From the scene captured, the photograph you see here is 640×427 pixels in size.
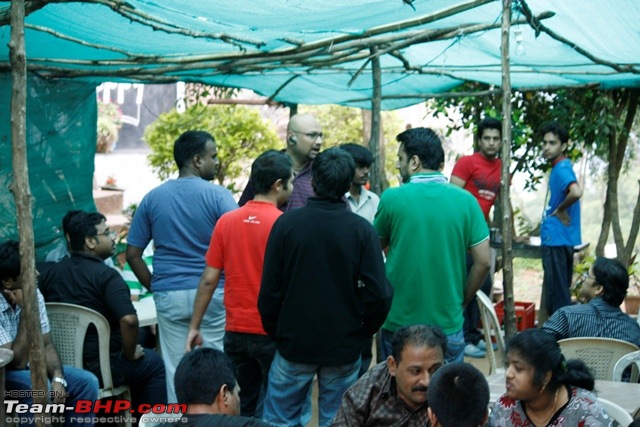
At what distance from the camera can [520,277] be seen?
13242mm

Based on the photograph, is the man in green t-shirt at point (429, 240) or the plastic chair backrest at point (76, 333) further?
the plastic chair backrest at point (76, 333)

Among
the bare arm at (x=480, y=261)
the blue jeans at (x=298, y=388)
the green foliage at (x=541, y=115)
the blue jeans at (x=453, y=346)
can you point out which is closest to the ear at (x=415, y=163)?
the bare arm at (x=480, y=261)

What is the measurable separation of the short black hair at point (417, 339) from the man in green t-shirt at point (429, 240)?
1.04m

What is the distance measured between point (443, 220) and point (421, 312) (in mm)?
457

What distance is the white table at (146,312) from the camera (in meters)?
5.91

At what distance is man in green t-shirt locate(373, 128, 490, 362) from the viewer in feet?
14.7

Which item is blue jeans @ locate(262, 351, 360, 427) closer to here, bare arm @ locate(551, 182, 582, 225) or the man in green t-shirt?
the man in green t-shirt

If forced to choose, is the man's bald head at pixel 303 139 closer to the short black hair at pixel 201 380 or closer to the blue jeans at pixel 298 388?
the blue jeans at pixel 298 388

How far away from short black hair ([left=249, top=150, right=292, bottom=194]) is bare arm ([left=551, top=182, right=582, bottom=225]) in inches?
136

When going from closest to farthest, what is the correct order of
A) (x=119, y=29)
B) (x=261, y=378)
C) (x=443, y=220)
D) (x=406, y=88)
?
1. (x=443, y=220)
2. (x=261, y=378)
3. (x=119, y=29)
4. (x=406, y=88)

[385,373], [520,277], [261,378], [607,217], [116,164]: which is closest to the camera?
[385,373]

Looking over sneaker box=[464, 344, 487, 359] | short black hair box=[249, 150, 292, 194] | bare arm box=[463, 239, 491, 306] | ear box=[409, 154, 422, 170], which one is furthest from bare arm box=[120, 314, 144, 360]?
sneaker box=[464, 344, 487, 359]

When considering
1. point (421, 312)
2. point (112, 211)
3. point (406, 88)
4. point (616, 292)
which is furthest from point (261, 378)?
point (112, 211)

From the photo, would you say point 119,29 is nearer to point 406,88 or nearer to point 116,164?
Result: point 406,88
